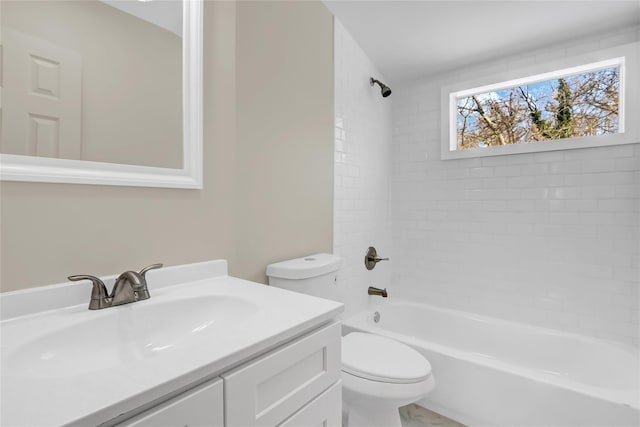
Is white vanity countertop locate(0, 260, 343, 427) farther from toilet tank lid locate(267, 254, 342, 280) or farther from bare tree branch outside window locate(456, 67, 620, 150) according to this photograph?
bare tree branch outside window locate(456, 67, 620, 150)

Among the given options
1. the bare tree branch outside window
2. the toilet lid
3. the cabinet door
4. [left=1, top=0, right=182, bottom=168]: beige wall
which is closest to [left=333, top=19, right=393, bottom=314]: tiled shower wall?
the toilet lid

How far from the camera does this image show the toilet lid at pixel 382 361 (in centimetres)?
141

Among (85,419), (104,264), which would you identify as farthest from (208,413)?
(104,264)

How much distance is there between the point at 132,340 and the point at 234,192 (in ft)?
2.19

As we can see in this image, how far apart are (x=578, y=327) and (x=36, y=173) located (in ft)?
9.75

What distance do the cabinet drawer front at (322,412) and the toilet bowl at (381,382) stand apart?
0.53m

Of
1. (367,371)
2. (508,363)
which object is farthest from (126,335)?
(508,363)

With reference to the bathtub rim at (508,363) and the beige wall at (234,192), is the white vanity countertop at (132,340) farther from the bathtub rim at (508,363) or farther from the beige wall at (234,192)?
the bathtub rim at (508,363)

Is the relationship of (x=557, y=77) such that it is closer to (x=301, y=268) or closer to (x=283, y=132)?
(x=283, y=132)

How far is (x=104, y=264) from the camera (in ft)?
3.19

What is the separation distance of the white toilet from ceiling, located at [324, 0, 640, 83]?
160 cm

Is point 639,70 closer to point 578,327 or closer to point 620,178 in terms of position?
point 620,178

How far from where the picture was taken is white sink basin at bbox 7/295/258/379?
708 mm

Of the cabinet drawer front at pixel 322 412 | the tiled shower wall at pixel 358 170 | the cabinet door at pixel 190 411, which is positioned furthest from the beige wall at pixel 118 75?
the tiled shower wall at pixel 358 170
